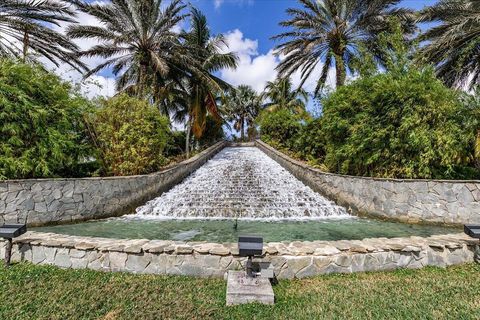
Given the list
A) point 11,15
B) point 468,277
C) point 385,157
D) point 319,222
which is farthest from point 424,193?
point 11,15

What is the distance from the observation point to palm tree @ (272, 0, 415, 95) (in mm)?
12453

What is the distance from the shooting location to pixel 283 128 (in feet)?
61.8

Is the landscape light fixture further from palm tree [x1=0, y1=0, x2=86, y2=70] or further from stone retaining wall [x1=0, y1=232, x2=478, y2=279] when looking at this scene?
palm tree [x1=0, y1=0, x2=86, y2=70]

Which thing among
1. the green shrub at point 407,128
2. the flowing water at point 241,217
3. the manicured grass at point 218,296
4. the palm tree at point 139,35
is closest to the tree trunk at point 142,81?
the palm tree at point 139,35

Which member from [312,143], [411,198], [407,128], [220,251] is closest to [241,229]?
[220,251]

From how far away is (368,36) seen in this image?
43.2 feet

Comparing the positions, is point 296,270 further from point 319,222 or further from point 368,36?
point 368,36

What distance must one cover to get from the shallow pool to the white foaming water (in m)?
0.57

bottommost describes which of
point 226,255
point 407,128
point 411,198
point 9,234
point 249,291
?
point 249,291

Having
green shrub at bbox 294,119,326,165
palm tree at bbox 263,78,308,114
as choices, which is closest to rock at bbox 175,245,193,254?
green shrub at bbox 294,119,326,165

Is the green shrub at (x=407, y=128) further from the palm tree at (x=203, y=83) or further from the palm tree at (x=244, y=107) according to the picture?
the palm tree at (x=244, y=107)

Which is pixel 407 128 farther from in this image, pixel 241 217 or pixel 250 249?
pixel 250 249

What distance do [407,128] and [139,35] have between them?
12123 millimetres

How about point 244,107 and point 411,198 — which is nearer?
point 411,198
